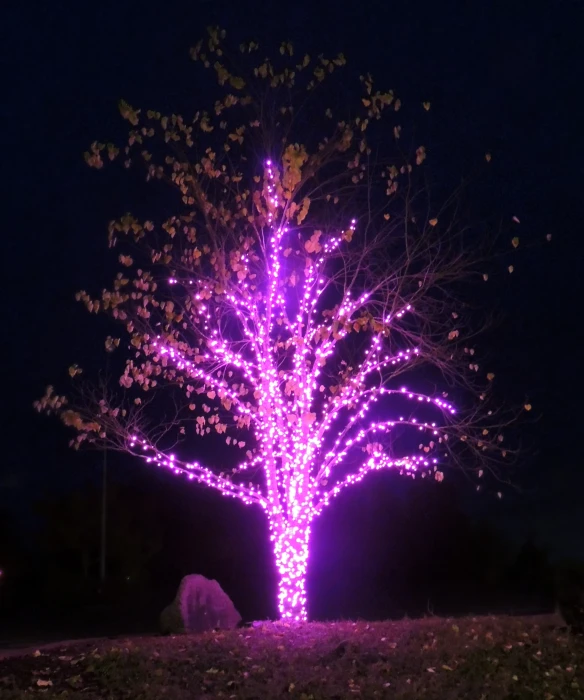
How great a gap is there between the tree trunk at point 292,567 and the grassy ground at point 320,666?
1.44 m

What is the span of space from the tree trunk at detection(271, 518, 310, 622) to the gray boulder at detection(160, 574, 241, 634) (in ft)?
3.81

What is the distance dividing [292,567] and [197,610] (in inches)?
62.7

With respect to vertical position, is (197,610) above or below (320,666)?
above

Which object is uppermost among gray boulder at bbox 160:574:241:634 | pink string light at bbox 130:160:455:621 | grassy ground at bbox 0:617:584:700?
pink string light at bbox 130:160:455:621

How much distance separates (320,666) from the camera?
7.89 meters

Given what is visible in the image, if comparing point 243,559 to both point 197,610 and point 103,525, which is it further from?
point 197,610

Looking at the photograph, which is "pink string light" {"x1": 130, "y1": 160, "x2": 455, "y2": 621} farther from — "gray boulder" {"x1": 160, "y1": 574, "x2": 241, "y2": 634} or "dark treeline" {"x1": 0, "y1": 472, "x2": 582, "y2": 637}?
"dark treeline" {"x1": 0, "y1": 472, "x2": 582, "y2": 637}

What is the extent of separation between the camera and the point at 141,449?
Answer: 1143 centimetres

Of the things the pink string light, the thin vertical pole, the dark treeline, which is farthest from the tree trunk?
the thin vertical pole

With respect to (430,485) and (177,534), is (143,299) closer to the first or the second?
(430,485)

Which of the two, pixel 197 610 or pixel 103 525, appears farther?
pixel 103 525

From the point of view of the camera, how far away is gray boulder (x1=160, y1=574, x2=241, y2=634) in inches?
456

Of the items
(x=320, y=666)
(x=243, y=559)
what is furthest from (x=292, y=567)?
(x=243, y=559)

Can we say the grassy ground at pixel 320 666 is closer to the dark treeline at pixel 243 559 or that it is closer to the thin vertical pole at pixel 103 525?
the dark treeline at pixel 243 559
